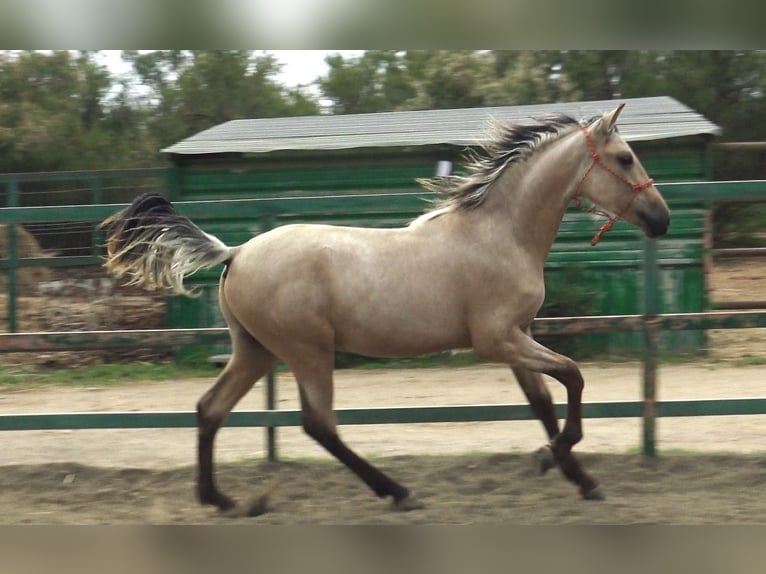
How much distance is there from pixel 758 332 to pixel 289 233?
24.5ft

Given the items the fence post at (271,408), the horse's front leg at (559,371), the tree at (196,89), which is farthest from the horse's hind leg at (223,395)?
the tree at (196,89)

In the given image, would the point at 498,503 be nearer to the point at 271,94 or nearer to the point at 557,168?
the point at 557,168

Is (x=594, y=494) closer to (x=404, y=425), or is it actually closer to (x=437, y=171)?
(x=404, y=425)

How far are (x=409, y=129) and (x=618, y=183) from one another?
6443 mm

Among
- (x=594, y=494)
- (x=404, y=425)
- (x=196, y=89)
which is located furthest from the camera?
(x=196, y=89)

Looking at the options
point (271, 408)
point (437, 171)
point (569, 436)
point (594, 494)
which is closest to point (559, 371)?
point (569, 436)

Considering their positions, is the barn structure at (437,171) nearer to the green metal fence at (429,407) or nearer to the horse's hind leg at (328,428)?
the green metal fence at (429,407)

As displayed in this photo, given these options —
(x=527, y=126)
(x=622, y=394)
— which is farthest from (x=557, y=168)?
(x=622, y=394)

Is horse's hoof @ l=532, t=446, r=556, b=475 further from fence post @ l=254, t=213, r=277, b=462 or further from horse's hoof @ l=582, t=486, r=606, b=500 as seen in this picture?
fence post @ l=254, t=213, r=277, b=462

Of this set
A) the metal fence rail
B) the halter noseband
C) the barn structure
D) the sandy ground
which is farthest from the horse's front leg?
the barn structure

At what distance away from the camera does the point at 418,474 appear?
5.31 metres

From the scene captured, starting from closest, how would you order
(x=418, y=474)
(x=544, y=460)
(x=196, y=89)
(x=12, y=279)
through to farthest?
1. (x=544, y=460)
2. (x=418, y=474)
3. (x=12, y=279)
4. (x=196, y=89)

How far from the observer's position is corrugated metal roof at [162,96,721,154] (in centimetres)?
998

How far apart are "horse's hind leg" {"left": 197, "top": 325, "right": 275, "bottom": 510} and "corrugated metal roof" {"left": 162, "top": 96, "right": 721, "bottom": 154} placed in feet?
15.8
